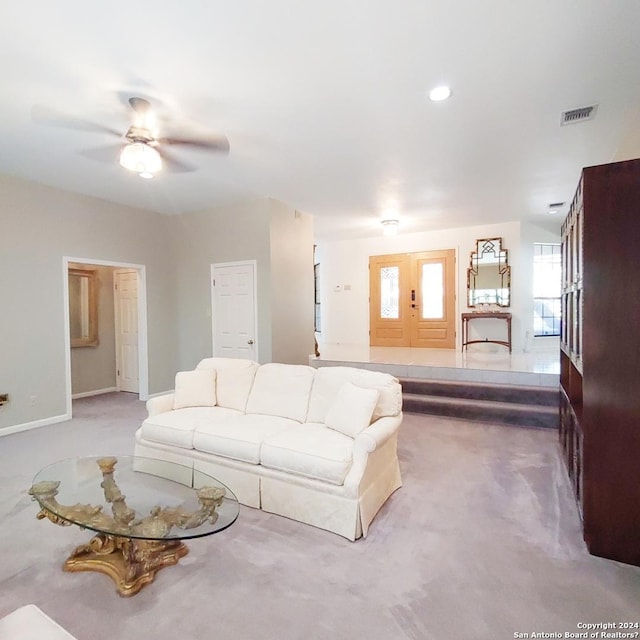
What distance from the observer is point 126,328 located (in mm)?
6785

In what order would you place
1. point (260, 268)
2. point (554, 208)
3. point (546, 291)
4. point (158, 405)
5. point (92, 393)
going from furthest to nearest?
point (546, 291), point (92, 393), point (554, 208), point (260, 268), point (158, 405)

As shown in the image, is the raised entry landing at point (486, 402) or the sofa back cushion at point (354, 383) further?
the raised entry landing at point (486, 402)

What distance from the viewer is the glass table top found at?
182 centimetres

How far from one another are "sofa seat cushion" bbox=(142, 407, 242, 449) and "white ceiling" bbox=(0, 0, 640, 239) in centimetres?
241

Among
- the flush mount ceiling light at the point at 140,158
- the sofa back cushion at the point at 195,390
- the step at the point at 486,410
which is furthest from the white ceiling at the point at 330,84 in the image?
the step at the point at 486,410

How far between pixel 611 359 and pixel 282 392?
230 cm

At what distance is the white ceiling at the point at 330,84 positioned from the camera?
82.8 inches

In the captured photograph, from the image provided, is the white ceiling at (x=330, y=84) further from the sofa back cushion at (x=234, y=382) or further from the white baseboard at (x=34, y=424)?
the white baseboard at (x=34, y=424)

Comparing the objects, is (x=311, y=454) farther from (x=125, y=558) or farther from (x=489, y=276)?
(x=489, y=276)

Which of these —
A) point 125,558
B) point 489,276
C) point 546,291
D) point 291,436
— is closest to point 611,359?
point 291,436

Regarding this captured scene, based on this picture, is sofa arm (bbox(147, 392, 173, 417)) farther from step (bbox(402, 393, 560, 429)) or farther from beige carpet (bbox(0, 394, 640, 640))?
step (bbox(402, 393, 560, 429))

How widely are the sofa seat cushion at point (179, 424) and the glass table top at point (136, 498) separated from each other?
47 cm

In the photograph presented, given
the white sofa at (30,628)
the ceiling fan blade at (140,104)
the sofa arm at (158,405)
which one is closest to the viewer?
the white sofa at (30,628)

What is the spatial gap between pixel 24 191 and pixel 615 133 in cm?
622
